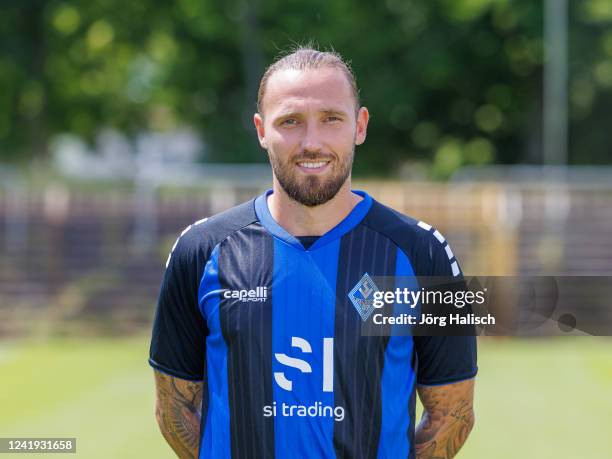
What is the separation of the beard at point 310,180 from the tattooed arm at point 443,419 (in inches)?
27.9

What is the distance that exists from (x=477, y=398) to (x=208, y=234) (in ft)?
24.1

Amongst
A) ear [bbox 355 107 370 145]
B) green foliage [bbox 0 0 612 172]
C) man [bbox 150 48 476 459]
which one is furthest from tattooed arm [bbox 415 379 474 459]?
green foliage [bbox 0 0 612 172]

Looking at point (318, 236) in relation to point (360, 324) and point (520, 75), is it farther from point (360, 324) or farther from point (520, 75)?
point (520, 75)

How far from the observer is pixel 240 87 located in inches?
1341

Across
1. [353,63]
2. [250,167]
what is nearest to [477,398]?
[250,167]

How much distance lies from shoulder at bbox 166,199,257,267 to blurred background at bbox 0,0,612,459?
5010 mm

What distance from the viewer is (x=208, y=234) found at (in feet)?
9.57

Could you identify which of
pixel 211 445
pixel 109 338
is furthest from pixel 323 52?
pixel 109 338

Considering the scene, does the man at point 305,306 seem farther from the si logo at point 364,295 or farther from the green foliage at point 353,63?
the green foliage at point 353,63

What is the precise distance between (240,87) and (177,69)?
2391 millimetres

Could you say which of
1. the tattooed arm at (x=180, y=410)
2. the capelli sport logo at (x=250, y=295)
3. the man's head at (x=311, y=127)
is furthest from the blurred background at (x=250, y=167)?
the man's head at (x=311, y=127)

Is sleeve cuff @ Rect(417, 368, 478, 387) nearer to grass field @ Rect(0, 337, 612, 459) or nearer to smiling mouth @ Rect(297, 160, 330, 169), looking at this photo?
smiling mouth @ Rect(297, 160, 330, 169)

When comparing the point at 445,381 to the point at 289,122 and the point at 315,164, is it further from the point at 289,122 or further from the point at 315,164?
the point at 289,122

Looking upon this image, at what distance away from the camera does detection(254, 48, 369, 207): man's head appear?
2.71 metres
